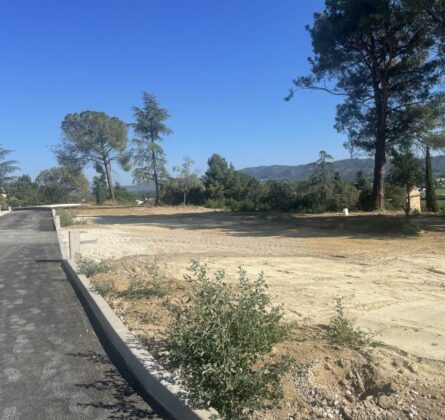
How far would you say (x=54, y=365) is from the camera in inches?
174

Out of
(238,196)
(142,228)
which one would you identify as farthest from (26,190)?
(142,228)

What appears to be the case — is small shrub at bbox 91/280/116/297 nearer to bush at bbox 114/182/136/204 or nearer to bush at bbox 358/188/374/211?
bush at bbox 358/188/374/211

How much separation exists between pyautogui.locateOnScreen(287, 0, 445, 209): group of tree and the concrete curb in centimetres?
1873

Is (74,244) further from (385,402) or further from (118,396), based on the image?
(385,402)

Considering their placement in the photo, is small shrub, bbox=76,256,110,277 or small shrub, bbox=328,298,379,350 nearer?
small shrub, bbox=328,298,379,350

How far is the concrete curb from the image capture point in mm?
3268

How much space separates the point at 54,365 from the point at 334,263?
7.24 m

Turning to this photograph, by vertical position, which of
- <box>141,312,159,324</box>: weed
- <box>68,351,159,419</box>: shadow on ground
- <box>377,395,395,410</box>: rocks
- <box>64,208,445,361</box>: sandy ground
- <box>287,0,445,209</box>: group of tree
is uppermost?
<box>287,0,445,209</box>: group of tree

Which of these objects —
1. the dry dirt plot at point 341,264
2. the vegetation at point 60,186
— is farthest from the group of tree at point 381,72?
the vegetation at point 60,186

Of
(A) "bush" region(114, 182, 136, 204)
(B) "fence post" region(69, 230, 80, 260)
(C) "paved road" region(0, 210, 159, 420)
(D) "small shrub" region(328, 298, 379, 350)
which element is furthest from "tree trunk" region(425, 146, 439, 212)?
(A) "bush" region(114, 182, 136, 204)

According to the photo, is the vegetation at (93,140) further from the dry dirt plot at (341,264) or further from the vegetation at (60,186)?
the dry dirt plot at (341,264)

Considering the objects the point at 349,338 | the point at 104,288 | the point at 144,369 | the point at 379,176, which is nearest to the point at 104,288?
the point at 104,288

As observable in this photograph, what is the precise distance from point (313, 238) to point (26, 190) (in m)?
66.3

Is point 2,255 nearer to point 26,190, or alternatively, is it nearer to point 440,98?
point 440,98
